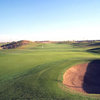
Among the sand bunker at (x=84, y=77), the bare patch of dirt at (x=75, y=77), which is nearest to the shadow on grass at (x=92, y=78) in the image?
the sand bunker at (x=84, y=77)

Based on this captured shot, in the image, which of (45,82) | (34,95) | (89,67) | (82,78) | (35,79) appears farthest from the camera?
(89,67)

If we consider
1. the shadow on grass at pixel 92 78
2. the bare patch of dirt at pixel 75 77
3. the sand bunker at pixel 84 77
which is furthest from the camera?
the bare patch of dirt at pixel 75 77

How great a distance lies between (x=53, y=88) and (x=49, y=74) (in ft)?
16.5

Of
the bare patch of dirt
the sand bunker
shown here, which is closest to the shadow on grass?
the sand bunker

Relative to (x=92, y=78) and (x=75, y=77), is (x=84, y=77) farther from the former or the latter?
(x=75, y=77)

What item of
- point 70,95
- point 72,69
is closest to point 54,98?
point 70,95

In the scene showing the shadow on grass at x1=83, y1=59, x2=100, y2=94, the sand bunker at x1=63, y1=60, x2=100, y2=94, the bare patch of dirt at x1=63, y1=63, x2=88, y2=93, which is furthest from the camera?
the bare patch of dirt at x1=63, y1=63, x2=88, y2=93

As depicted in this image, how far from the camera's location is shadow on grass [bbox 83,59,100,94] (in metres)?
16.4

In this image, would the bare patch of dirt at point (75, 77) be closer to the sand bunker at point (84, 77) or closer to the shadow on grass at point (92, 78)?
the sand bunker at point (84, 77)

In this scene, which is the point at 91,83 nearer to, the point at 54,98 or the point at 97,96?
the point at 97,96

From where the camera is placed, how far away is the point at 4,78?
20625mm

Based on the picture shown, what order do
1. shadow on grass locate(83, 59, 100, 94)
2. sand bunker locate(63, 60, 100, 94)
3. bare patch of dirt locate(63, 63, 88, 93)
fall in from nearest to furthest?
shadow on grass locate(83, 59, 100, 94) < sand bunker locate(63, 60, 100, 94) < bare patch of dirt locate(63, 63, 88, 93)

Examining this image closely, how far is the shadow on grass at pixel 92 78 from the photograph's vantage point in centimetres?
1636

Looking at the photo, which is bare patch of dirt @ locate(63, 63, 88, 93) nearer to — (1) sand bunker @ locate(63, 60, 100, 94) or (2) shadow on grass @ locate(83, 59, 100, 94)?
(1) sand bunker @ locate(63, 60, 100, 94)
